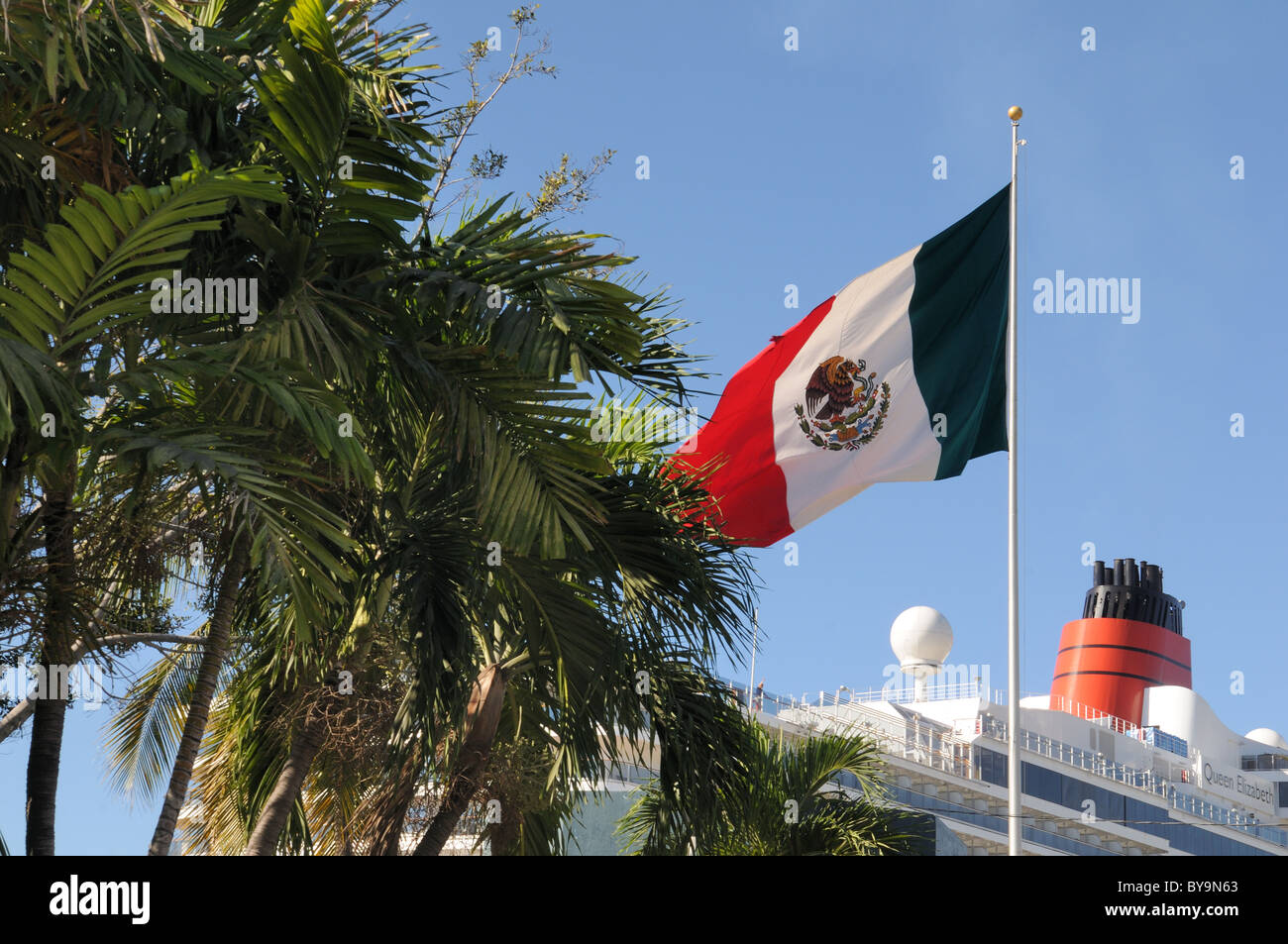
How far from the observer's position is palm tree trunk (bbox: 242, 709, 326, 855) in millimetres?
8359

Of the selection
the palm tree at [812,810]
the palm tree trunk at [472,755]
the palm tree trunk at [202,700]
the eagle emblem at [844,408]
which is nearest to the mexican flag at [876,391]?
the eagle emblem at [844,408]

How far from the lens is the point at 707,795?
8.57m

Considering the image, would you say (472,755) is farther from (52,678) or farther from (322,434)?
(322,434)

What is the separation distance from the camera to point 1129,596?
151 ft

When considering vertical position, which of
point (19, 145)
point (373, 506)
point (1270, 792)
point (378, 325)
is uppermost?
point (19, 145)

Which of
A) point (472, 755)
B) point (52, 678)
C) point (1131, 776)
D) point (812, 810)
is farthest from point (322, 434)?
point (1131, 776)

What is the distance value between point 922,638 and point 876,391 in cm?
2778

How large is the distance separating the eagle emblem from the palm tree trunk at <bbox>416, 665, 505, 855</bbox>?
4951 millimetres

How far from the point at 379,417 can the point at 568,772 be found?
2874 mm

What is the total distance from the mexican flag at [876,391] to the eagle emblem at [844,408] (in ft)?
0.04

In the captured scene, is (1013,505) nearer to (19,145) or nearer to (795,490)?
(795,490)

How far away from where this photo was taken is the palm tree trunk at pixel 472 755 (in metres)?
9.24
